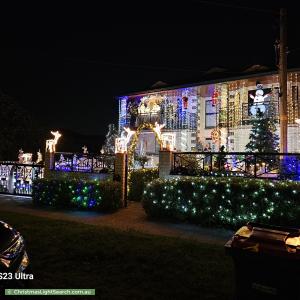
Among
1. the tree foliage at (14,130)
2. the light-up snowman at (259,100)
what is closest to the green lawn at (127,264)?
the light-up snowman at (259,100)

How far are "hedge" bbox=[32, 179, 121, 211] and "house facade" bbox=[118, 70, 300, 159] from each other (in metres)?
8.53

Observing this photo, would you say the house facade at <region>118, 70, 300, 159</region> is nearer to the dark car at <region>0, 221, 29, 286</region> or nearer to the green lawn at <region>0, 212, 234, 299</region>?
the green lawn at <region>0, 212, 234, 299</region>

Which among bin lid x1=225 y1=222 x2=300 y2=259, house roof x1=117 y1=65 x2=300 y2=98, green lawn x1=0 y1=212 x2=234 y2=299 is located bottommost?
green lawn x1=0 y1=212 x2=234 y2=299

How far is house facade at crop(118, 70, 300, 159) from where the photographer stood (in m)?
19.0

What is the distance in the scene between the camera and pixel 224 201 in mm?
9320

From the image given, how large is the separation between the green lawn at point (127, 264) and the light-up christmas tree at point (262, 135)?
10724mm

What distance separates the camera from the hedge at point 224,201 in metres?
8.65

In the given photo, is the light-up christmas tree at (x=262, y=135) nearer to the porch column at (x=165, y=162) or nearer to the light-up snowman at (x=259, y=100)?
the light-up snowman at (x=259, y=100)

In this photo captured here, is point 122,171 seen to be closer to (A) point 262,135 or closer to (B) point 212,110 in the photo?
(A) point 262,135

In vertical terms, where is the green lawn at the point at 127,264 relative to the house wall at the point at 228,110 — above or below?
below

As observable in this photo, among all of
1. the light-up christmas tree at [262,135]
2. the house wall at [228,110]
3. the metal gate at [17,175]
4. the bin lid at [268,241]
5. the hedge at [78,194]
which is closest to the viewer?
the bin lid at [268,241]

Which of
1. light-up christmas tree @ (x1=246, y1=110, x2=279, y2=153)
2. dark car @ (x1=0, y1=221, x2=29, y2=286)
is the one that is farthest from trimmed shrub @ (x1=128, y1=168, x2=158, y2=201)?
dark car @ (x1=0, y1=221, x2=29, y2=286)

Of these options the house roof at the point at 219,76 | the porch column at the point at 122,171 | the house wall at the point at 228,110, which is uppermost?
the house roof at the point at 219,76

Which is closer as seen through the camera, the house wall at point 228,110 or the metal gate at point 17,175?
the metal gate at point 17,175
